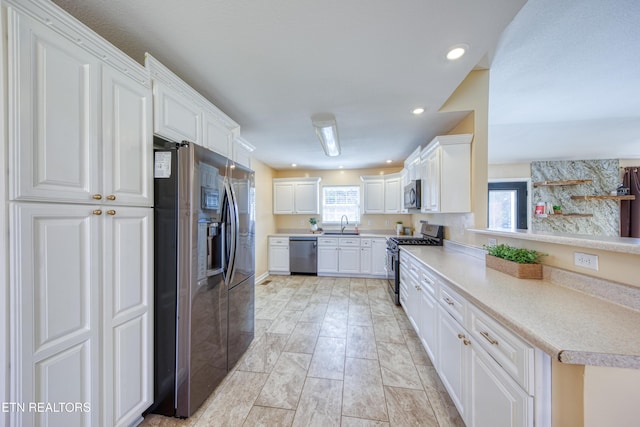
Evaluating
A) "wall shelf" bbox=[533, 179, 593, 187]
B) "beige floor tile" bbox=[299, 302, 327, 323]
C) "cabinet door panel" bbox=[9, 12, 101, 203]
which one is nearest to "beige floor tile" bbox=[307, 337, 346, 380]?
"beige floor tile" bbox=[299, 302, 327, 323]

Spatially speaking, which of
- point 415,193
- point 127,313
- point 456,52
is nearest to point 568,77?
point 456,52

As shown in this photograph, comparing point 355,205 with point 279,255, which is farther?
point 355,205

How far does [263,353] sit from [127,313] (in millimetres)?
1339

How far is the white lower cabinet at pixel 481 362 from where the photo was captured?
32.9 inches

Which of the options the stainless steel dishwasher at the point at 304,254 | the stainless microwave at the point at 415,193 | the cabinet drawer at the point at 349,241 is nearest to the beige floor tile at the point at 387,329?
the stainless microwave at the point at 415,193

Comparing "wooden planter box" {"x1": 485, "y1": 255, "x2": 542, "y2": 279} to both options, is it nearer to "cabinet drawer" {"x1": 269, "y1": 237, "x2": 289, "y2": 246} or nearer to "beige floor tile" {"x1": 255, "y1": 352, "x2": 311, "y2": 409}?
"beige floor tile" {"x1": 255, "y1": 352, "x2": 311, "y2": 409}

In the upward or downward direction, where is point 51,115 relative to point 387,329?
upward

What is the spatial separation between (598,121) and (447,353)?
13.8ft

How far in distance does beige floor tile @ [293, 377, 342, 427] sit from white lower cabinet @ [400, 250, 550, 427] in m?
0.79

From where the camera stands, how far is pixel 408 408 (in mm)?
1560

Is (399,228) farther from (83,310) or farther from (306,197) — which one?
(83,310)

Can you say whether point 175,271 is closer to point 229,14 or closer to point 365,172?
point 229,14

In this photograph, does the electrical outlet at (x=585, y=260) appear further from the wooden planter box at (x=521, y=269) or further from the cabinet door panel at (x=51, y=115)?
the cabinet door panel at (x=51, y=115)

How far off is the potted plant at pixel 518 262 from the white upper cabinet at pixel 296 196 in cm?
380
